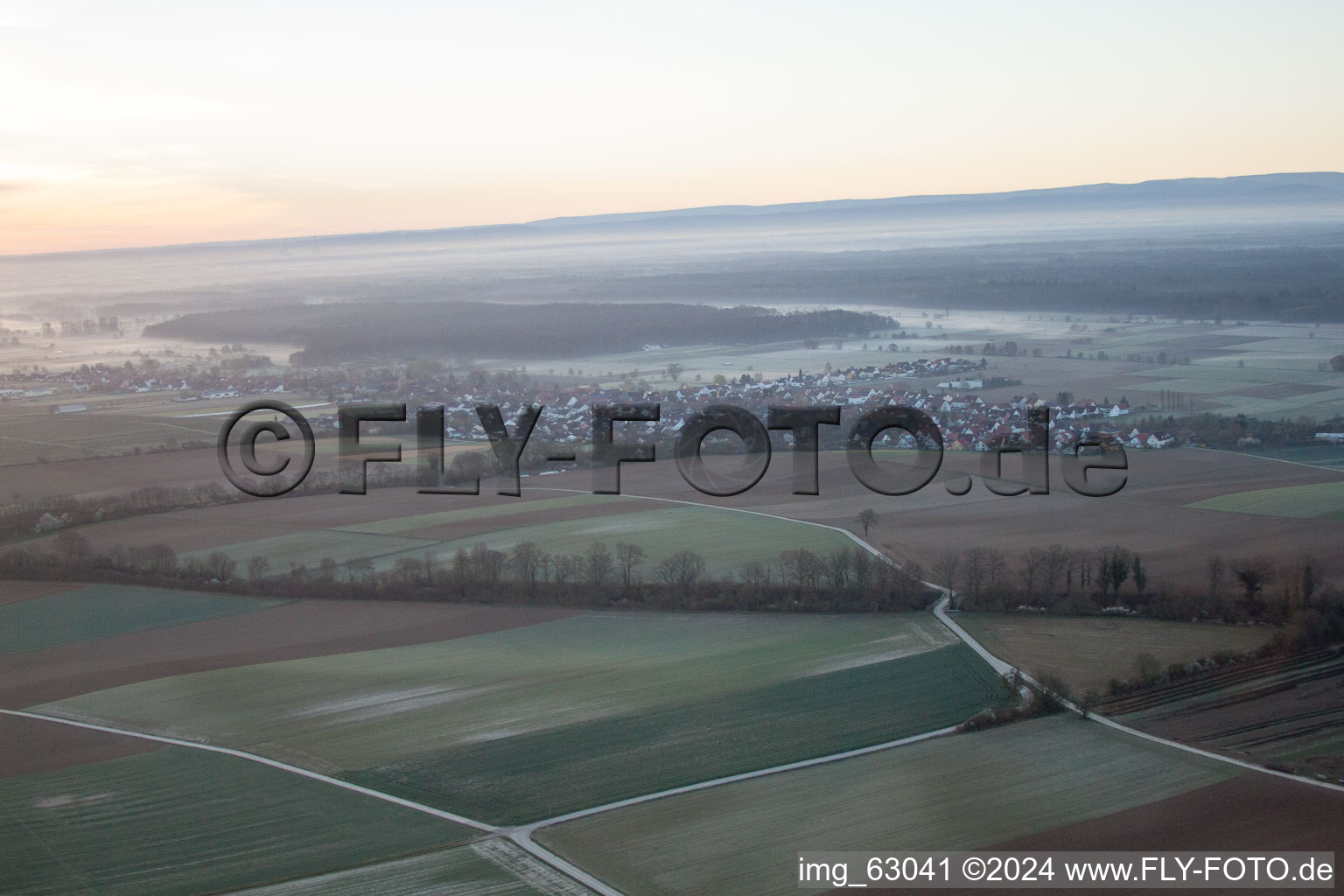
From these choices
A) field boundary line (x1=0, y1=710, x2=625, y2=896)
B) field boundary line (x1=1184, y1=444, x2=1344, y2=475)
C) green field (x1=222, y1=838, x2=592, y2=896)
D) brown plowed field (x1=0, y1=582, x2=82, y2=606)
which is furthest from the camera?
field boundary line (x1=1184, y1=444, x2=1344, y2=475)

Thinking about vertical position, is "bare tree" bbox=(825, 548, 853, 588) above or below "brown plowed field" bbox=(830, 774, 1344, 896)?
above

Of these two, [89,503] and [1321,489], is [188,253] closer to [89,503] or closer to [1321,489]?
[89,503]

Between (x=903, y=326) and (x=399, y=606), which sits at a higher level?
(x=903, y=326)

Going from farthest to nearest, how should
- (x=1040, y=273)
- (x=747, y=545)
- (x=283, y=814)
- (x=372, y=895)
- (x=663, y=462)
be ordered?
(x=1040, y=273)
(x=663, y=462)
(x=747, y=545)
(x=283, y=814)
(x=372, y=895)

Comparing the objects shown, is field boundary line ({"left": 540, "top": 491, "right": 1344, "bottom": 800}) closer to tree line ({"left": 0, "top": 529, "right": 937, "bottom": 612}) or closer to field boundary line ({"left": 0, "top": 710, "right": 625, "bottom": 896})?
tree line ({"left": 0, "top": 529, "right": 937, "bottom": 612})

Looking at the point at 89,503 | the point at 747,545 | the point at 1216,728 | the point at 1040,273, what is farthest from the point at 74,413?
the point at 1040,273

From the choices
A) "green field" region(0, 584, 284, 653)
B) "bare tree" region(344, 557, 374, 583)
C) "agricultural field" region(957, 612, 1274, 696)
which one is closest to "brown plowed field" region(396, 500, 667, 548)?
"bare tree" region(344, 557, 374, 583)
